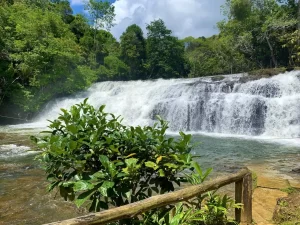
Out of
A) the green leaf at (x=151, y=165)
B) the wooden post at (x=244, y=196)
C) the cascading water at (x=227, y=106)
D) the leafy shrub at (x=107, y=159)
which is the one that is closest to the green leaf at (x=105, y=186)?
the leafy shrub at (x=107, y=159)

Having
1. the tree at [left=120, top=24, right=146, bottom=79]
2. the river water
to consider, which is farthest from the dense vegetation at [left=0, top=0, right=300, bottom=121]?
the river water

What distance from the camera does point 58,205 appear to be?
209 inches

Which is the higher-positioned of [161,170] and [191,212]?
[161,170]

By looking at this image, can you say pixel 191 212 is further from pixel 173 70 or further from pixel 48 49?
pixel 173 70

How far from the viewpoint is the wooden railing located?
1975 millimetres

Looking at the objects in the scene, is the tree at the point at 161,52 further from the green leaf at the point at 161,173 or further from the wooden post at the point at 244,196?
the green leaf at the point at 161,173

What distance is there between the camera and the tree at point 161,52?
39.0 m

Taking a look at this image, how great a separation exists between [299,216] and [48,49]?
19596mm

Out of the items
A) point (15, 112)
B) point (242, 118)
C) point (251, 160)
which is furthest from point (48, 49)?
point (251, 160)

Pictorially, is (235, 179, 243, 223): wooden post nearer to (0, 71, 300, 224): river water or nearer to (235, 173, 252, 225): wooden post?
(235, 173, 252, 225): wooden post

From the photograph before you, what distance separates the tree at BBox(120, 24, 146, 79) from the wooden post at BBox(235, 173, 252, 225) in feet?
113

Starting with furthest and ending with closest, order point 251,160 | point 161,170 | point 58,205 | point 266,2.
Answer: point 266,2
point 251,160
point 58,205
point 161,170

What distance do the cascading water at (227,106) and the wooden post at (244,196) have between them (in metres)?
11.2

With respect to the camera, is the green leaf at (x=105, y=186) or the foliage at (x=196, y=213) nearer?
the green leaf at (x=105, y=186)
